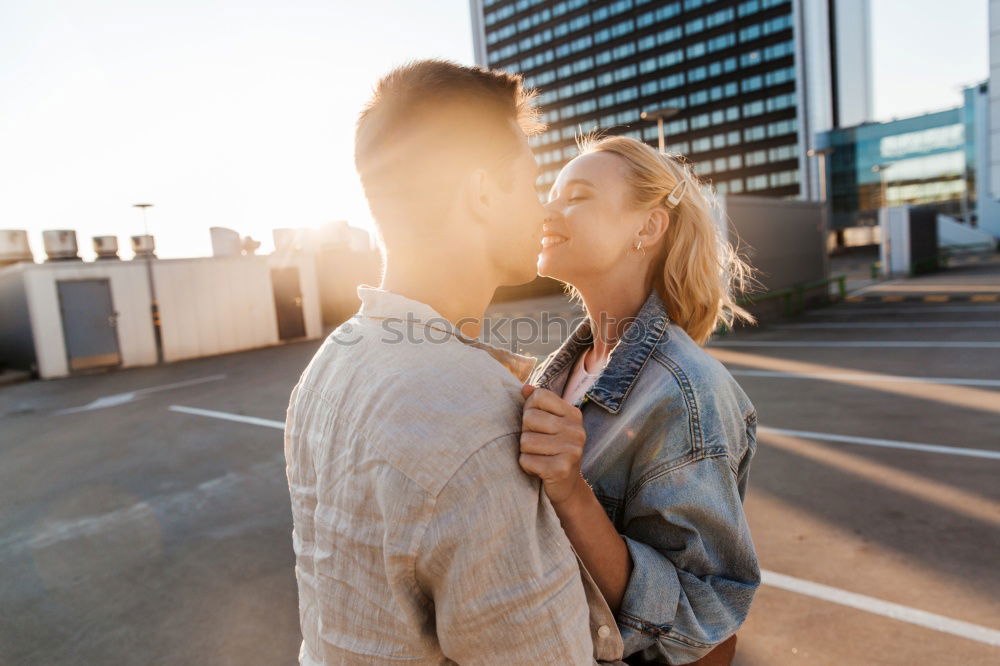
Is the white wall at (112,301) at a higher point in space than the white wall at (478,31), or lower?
lower

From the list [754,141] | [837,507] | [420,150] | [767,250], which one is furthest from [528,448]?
[754,141]

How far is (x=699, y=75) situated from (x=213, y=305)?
81996 millimetres

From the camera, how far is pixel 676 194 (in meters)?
2.05

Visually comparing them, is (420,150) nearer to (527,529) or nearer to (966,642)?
(527,529)

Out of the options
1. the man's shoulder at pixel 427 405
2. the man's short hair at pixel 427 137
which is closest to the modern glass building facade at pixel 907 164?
the man's short hair at pixel 427 137

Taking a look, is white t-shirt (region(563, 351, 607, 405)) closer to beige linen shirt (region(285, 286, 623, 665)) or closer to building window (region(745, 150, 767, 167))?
beige linen shirt (region(285, 286, 623, 665))

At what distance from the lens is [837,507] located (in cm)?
441

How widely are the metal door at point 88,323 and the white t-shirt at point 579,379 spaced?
1765 centimetres

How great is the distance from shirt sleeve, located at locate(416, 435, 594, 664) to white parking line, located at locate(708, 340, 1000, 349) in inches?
493

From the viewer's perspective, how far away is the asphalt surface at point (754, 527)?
10.4 feet

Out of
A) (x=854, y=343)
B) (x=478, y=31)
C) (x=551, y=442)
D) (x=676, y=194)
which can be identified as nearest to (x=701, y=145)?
(x=478, y=31)

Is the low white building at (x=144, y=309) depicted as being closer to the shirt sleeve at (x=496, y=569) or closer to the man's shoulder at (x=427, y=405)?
the man's shoulder at (x=427, y=405)

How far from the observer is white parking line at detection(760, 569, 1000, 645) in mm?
2889

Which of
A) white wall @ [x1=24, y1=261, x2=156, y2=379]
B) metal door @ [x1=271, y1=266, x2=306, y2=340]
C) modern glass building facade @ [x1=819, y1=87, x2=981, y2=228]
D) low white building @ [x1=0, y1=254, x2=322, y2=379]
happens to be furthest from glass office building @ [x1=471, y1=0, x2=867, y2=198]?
white wall @ [x1=24, y1=261, x2=156, y2=379]
